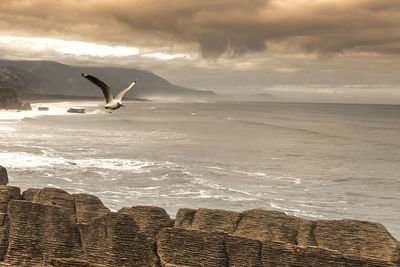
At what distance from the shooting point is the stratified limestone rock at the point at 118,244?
17.3 metres

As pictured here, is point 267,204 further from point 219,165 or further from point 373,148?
point 373,148

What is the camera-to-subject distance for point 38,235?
17.8 meters

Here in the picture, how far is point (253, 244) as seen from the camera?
55.6 ft

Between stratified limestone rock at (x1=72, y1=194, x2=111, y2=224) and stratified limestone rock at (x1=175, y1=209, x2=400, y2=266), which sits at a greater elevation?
stratified limestone rock at (x1=72, y1=194, x2=111, y2=224)

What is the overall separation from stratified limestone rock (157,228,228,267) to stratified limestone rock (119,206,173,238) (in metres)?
2.24

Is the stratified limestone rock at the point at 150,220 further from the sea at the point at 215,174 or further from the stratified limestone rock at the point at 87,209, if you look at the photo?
the sea at the point at 215,174

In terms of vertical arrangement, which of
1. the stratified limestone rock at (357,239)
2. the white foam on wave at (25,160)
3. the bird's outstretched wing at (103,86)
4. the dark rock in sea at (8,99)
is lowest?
the white foam on wave at (25,160)

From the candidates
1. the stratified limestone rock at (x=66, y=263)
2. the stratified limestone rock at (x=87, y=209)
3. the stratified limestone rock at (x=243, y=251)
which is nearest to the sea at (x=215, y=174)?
the stratified limestone rock at (x=87, y=209)

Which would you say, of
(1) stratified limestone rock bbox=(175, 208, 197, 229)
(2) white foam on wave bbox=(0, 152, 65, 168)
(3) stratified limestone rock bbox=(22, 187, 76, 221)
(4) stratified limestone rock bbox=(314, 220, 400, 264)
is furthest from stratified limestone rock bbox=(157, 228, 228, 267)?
(2) white foam on wave bbox=(0, 152, 65, 168)

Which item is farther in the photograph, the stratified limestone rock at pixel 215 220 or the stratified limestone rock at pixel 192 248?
the stratified limestone rock at pixel 215 220

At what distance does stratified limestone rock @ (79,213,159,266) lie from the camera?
56.8 feet

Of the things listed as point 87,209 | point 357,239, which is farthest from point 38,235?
point 357,239

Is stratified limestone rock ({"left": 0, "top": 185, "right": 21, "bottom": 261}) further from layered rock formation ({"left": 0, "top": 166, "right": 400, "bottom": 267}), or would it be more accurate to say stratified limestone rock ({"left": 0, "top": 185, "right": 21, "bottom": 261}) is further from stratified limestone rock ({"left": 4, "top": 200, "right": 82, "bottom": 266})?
stratified limestone rock ({"left": 4, "top": 200, "right": 82, "bottom": 266})

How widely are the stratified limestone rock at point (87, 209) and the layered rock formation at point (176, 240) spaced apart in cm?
8
